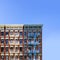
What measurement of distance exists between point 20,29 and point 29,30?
3.38m

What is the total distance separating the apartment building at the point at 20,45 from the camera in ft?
413

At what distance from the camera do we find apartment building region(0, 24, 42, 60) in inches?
4956

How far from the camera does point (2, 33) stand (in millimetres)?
126438

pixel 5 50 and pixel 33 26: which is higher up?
pixel 33 26

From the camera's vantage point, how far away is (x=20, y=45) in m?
126

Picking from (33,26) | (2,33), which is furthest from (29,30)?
(2,33)

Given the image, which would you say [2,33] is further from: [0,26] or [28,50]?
[28,50]

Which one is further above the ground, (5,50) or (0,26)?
(0,26)

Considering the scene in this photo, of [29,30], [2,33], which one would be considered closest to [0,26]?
[2,33]

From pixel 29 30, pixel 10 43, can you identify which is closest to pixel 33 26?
pixel 29 30

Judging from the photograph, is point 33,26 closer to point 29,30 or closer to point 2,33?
point 29,30

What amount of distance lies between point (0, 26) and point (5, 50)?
910 cm

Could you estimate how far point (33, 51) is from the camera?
12600 cm

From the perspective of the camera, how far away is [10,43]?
4973 inches
